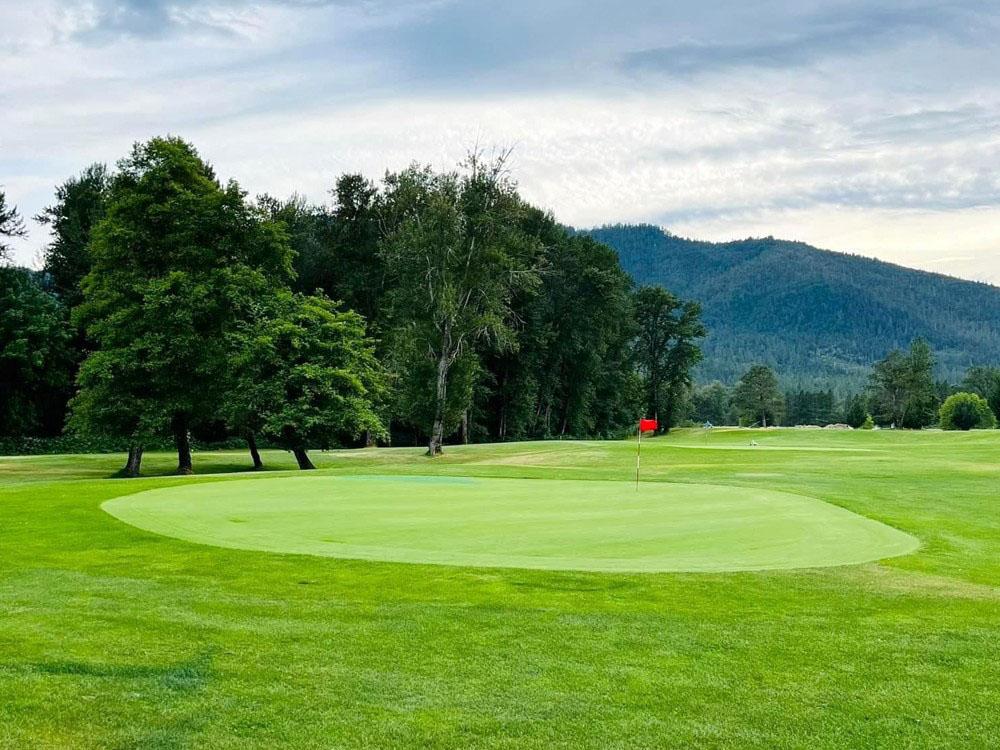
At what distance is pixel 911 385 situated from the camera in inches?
4459

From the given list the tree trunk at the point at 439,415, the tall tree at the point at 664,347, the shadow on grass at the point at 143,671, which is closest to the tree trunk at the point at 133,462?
the tree trunk at the point at 439,415

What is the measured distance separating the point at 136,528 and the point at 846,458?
33.4 m

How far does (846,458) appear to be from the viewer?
39000 mm

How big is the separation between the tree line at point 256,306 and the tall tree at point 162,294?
0.08 metres

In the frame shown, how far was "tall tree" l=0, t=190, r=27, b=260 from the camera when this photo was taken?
50438 millimetres

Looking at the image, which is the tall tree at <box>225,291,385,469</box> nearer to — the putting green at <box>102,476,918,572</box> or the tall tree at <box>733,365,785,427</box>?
the putting green at <box>102,476,918,572</box>

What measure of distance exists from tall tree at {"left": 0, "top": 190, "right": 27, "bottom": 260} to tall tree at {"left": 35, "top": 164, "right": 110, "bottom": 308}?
18.9 ft

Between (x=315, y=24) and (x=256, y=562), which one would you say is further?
(x=315, y=24)

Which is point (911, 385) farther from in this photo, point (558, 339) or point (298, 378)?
point (298, 378)

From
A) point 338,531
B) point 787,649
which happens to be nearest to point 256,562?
point 338,531

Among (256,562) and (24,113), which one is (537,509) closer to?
(256,562)

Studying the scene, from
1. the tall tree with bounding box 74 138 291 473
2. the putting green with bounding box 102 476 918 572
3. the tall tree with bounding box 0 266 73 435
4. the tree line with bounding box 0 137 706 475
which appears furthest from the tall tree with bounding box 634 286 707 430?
the putting green with bounding box 102 476 918 572

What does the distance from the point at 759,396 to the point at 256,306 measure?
134 metres

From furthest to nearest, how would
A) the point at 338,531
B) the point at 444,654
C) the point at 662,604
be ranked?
1. the point at 338,531
2. the point at 662,604
3. the point at 444,654
